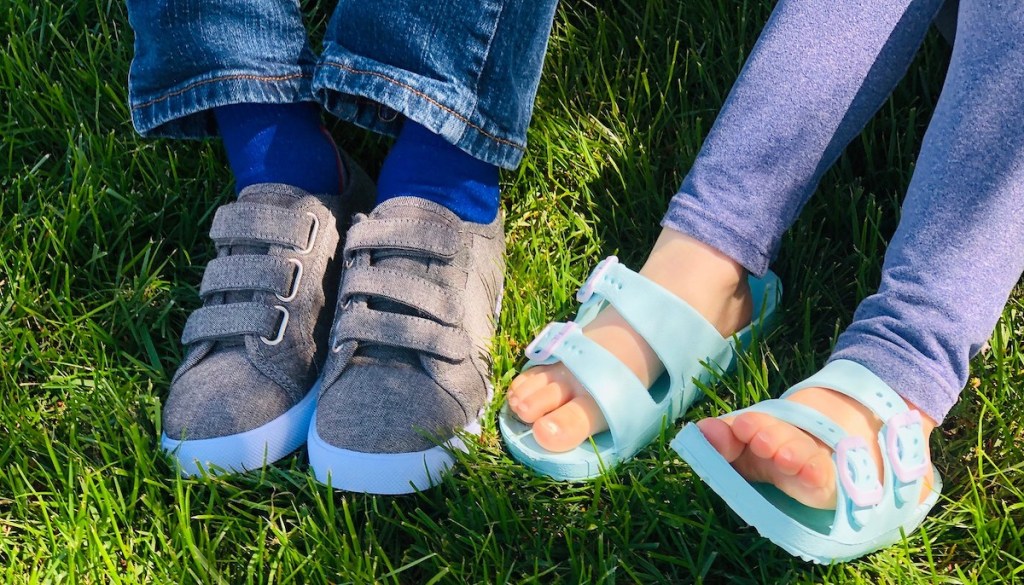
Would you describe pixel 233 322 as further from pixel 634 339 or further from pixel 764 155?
pixel 764 155

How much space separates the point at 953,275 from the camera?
1.08 metres

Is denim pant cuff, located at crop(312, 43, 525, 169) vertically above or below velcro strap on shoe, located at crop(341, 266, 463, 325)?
above

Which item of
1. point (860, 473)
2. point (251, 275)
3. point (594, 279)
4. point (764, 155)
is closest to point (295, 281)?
point (251, 275)

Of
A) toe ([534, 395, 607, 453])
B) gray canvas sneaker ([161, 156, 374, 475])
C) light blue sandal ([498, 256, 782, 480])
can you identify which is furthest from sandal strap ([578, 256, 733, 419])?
gray canvas sneaker ([161, 156, 374, 475])

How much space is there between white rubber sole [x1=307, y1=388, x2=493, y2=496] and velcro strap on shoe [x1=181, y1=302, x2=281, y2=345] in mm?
166

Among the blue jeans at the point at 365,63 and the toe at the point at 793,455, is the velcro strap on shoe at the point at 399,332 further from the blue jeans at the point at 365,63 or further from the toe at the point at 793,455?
the toe at the point at 793,455

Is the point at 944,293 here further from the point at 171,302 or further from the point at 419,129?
the point at 171,302

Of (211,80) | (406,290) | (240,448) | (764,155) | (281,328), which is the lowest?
(240,448)

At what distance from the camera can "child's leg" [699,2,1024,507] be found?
1.06 meters

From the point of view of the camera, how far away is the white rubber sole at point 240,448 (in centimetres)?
122

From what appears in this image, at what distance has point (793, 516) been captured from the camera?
1.09 metres

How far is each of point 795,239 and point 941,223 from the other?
34 cm

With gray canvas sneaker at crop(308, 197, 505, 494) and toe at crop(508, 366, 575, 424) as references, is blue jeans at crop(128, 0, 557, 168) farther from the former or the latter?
toe at crop(508, 366, 575, 424)

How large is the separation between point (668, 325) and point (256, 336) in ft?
1.73
